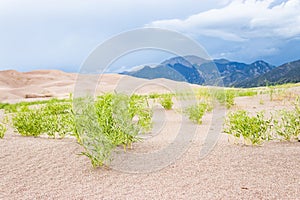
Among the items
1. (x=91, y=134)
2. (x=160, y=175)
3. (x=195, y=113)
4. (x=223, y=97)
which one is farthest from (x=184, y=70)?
(x=160, y=175)

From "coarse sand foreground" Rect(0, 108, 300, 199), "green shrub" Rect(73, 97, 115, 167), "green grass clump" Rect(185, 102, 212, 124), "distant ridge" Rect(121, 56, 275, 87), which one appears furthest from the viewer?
"green grass clump" Rect(185, 102, 212, 124)

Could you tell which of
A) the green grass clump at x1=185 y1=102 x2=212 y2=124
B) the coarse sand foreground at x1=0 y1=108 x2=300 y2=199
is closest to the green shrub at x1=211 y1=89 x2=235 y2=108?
the green grass clump at x1=185 y1=102 x2=212 y2=124

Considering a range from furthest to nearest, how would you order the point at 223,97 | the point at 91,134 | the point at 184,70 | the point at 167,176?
1. the point at 223,97
2. the point at 184,70
3. the point at 91,134
4. the point at 167,176

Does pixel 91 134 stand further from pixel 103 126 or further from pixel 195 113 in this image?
pixel 195 113

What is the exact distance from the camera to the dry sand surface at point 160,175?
2.84 meters

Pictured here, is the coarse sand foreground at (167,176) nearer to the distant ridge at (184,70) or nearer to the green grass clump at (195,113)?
the distant ridge at (184,70)

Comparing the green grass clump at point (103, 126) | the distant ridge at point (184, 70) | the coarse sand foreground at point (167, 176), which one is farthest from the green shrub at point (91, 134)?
the distant ridge at point (184, 70)

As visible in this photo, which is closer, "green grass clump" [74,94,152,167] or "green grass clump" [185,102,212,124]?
"green grass clump" [74,94,152,167]

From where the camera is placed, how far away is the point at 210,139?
477cm

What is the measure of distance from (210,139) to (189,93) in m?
3.94

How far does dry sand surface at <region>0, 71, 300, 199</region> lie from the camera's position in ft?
9.32

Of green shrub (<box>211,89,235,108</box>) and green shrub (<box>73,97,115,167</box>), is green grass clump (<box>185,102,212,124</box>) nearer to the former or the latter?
green shrub (<box>211,89,235,108</box>)

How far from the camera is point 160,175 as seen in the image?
3289 mm

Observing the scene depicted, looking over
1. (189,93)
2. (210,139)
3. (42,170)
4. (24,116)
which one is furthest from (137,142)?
(189,93)
